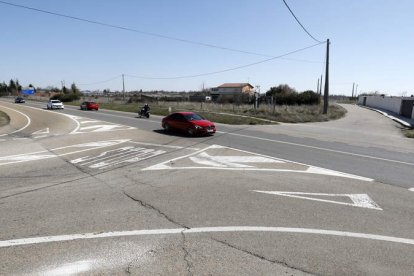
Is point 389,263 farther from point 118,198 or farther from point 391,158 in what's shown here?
point 391,158

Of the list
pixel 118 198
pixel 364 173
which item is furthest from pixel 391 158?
pixel 118 198

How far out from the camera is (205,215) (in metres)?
6.16

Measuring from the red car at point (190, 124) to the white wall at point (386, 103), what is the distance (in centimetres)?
3430

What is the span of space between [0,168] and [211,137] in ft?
35.4

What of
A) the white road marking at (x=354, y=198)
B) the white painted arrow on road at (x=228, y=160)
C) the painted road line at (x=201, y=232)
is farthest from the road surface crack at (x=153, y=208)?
the white painted arrow on road at (x=228, y=160)

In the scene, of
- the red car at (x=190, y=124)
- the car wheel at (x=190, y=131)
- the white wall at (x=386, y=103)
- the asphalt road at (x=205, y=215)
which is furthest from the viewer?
the white wall at (x=386, y=103)

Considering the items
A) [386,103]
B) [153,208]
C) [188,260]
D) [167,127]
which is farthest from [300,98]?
[188,260]

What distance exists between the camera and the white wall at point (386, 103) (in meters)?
43.6

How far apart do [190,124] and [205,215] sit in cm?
1291

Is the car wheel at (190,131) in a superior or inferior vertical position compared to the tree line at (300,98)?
inferior

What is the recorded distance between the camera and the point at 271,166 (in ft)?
35.9

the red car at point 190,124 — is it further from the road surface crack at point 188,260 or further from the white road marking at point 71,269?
the white road marking at point 71,269

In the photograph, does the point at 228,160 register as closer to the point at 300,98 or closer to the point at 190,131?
the point at 190,131

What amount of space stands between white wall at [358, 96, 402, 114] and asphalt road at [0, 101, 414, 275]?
3640 cm
